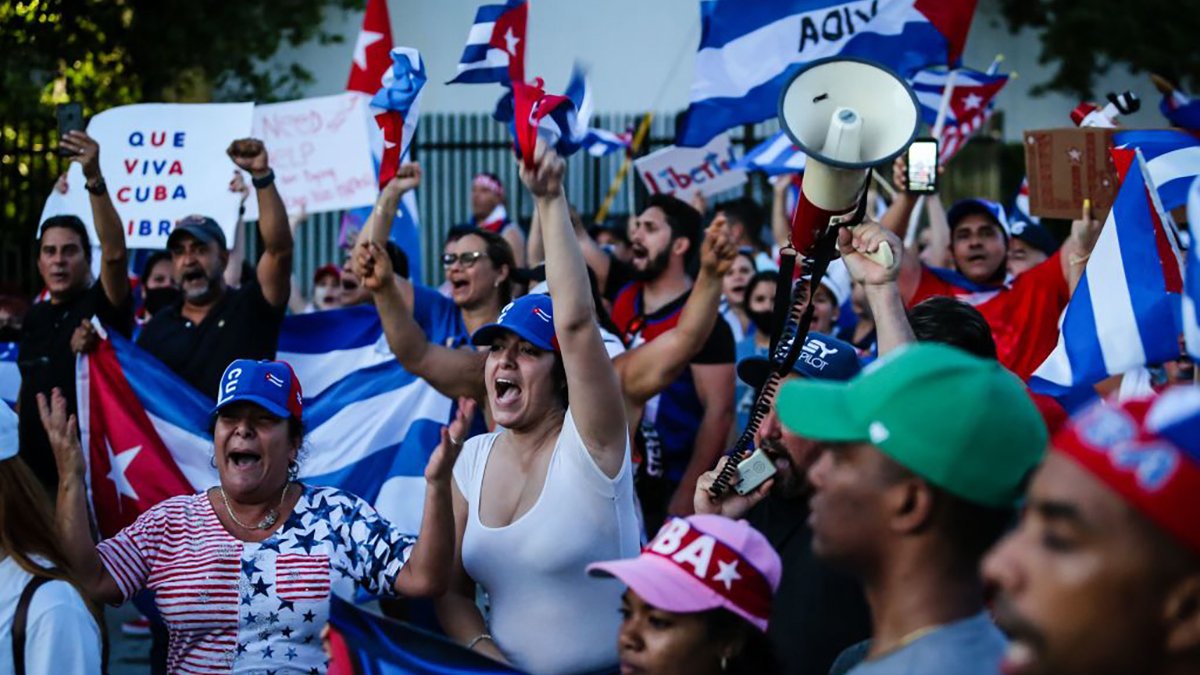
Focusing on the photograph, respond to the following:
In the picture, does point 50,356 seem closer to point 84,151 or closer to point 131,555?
point 84,151

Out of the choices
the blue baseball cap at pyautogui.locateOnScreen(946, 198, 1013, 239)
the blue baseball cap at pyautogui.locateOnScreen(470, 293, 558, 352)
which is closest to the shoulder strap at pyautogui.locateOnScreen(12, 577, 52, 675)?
the blue baseball cap at pyautogui.locateOnScreen(470, 293, 558, 352)

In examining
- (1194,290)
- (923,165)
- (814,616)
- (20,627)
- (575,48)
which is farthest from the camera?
(575,48)

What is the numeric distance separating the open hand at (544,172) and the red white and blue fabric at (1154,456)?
1980 mm

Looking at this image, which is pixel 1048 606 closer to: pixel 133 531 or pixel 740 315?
pixel 133 531

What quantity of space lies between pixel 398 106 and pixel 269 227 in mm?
737

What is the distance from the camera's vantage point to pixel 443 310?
7.46 meters

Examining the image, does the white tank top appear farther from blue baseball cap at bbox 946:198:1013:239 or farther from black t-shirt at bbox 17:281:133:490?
blue baseball cap at bbox 946:198:1013:239

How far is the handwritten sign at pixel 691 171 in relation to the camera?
10.5m

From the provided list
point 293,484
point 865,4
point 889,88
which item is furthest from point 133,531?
point 865,4

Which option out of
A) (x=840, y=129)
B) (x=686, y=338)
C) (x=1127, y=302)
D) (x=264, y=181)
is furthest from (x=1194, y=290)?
(x=264, y=181)

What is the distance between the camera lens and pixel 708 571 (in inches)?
127

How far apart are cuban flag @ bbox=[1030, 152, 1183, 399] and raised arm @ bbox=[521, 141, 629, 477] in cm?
138

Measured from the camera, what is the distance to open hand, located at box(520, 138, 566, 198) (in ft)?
12.7

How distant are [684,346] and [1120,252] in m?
1.57
